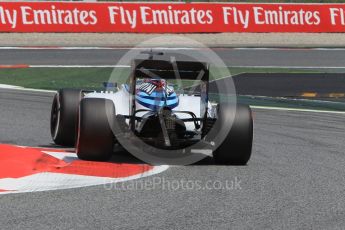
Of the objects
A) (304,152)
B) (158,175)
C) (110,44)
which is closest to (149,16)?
(110,44)

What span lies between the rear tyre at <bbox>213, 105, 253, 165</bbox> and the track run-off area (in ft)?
0.43

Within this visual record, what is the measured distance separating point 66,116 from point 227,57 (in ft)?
55.0

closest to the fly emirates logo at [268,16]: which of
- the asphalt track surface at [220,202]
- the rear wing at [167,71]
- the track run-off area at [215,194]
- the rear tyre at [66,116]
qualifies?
the track run-off area at [215,194]

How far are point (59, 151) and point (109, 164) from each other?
1281 millimetres

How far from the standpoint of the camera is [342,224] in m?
6.82

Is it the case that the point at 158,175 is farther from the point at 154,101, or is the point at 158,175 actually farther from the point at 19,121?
the point at 19,121

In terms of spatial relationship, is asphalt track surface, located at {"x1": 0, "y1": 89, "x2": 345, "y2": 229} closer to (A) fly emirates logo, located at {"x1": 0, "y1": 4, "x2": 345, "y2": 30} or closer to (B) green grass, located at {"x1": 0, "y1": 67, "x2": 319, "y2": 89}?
(B) green grass, located at {"x1": 0, "y1": 67, "x2": 319, "y2": 89}

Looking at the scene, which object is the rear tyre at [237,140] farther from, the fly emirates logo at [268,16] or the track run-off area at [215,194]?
the fly emirates logo at [268,16]

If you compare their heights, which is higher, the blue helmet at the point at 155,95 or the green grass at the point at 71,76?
Answer: the blue helmet at the point at 155,95

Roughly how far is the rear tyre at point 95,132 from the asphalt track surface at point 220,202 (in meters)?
0.73

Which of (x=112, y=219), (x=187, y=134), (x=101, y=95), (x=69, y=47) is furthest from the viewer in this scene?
(x=69, y=47)

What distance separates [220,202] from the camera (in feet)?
24.7

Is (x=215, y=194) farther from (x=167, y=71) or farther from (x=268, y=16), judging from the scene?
(x=268, y=16)

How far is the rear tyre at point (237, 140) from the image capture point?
9656 mm
